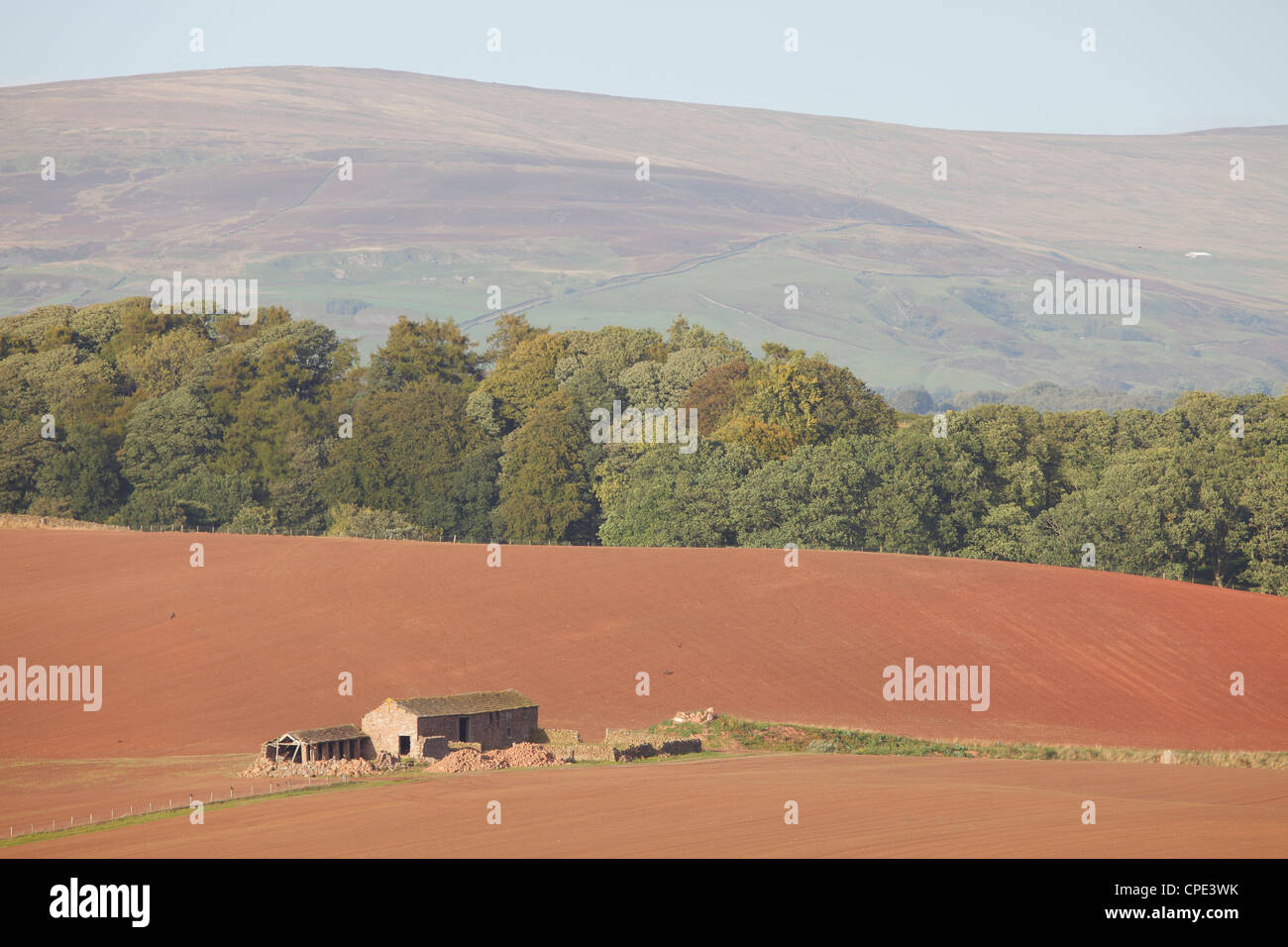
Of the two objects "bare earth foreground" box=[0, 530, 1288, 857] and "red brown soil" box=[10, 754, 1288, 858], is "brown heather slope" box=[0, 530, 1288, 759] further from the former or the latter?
"red brown soil" box=[10, 754, 1288, 858]

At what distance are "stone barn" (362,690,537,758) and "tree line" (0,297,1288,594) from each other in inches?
1521

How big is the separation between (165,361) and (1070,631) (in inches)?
2640

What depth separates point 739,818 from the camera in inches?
1155

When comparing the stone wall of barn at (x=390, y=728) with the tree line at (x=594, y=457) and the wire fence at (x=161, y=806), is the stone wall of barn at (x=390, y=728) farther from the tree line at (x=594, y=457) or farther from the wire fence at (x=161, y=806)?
the tree line at (x=594, y=457)

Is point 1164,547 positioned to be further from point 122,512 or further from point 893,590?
point 122,512

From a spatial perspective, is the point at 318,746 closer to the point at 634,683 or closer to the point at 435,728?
the point at 435,728

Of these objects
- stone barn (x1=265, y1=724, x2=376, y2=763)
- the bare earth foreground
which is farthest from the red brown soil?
stone barn (x1=265, y1=724, x2=376, y2=763)

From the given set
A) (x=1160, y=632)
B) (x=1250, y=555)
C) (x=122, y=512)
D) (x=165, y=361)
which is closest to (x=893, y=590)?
(x=1160, y=632)

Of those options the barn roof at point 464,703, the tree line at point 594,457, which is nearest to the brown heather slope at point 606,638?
the barn roof at point 464,703

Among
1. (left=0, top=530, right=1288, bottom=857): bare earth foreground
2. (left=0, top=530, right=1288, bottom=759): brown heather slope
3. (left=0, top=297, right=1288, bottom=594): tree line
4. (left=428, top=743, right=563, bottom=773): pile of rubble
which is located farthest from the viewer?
(left=0, top=297, right=1288, bottom=594): tree line

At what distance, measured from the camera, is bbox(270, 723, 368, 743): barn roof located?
121 feet

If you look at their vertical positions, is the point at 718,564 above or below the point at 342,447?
below
